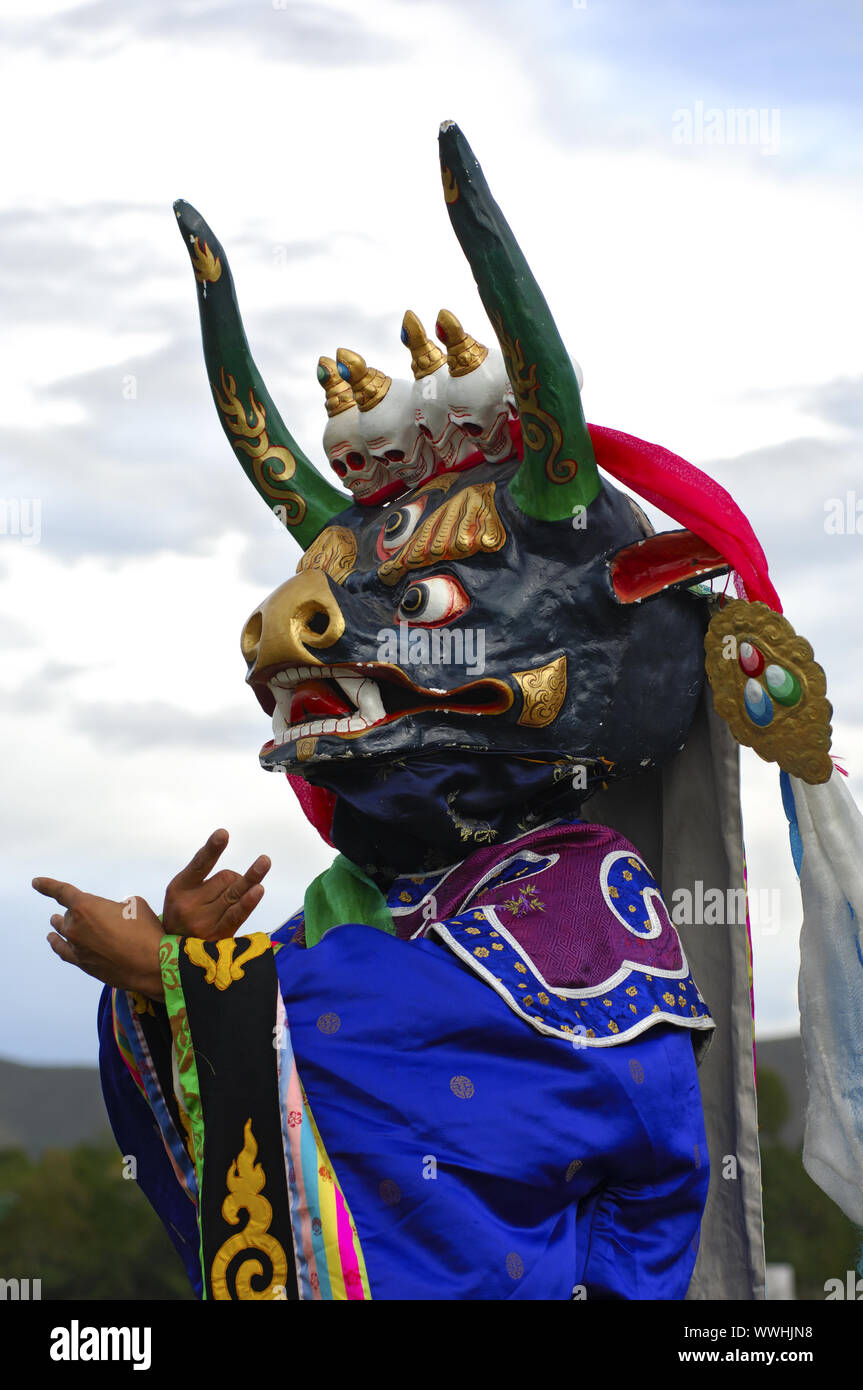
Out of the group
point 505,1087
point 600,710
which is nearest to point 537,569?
point 600,710

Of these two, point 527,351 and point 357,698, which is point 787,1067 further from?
point 527,351

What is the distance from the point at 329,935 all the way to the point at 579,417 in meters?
1.13

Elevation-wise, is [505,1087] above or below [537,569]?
below

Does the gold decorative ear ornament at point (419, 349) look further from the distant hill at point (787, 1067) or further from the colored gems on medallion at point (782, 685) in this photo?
the distant hill at point (787, 1067)

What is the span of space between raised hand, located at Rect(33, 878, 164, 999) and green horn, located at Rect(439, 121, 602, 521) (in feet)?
3.75

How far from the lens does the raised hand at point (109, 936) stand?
2.87m

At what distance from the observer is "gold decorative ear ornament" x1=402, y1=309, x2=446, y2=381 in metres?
3.51

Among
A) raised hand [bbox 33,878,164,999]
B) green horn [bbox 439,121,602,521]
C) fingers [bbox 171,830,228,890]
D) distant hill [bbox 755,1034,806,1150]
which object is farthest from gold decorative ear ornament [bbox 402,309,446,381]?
distant hill [bbox 755,1034,806,1150]

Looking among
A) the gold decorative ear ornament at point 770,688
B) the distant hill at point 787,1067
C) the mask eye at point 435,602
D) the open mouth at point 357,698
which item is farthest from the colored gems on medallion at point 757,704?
the distant hill at point 787,1067

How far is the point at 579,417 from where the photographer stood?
10.6ft

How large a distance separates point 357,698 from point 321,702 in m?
0.09

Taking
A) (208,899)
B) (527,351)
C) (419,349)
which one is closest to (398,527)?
(419,349)

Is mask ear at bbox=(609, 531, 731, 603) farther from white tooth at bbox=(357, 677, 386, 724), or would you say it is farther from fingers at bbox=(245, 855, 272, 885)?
fingers at bbox=(245, 855, 272, 885)
